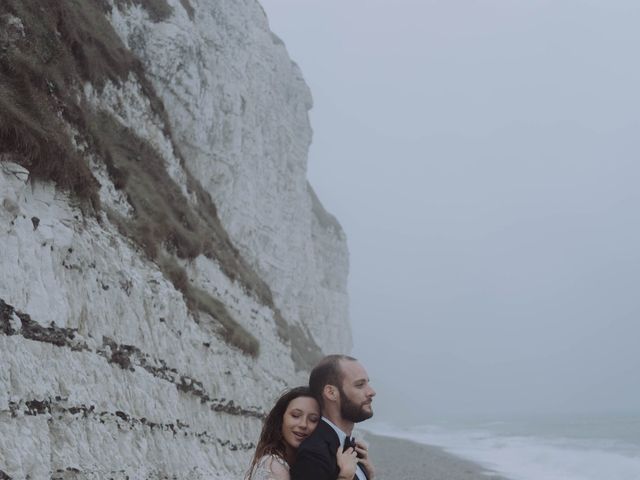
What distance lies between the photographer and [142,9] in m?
24.3

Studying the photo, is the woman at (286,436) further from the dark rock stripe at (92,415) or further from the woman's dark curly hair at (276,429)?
the dark rock stripe at (92,415)

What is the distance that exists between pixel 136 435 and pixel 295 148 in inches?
1609

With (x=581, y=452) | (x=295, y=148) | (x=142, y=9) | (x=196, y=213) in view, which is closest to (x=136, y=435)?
(x=196, y=213)

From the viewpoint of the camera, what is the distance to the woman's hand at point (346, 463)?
3.38 metres

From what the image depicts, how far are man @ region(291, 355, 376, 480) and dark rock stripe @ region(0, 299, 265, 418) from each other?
5314mm

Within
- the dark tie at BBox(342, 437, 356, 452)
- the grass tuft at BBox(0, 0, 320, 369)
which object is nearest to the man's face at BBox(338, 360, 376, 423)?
the dark tie at BBox(342, 437, 356, 452)

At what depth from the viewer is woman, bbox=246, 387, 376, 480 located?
141 inches

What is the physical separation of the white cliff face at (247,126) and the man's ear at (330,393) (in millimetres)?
21523

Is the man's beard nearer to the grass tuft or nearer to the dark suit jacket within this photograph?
the dark suit jacket

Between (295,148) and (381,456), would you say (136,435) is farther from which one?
(295,148)

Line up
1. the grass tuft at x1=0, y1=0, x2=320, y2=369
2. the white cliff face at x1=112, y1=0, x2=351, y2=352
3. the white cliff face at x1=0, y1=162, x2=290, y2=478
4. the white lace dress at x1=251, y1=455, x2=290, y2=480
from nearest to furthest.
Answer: the white lace dress at x1=251, y1=455, x2=290, y2=480 < the white cliff face at x1=0, y1=162, x2=290, y2=478 < the grass tuft at x1=0, y1=0, x2=320, y2=369 < the white cliff face at x1=112, y1=0, x2=351, y2=352

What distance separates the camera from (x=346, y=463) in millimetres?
3420

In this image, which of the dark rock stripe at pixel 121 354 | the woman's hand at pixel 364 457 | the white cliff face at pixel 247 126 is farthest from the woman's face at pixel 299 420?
the white cliff face at pixel 247 126

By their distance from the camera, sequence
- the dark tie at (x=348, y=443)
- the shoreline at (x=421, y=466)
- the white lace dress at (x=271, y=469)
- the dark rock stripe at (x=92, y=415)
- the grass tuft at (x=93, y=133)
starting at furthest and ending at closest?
1. the shoreline at (x=421, y=466)
2. the grass tuft at (x=93, y=133)
3. the dark rock stripe at (x=92, y=415)
4. the dark tie at (x=348, y=443)
5. the white lace dress at (x=271, y=469)
